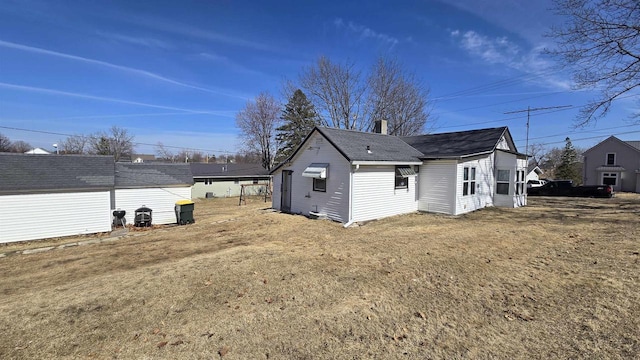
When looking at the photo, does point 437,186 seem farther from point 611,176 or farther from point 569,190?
point 611,176

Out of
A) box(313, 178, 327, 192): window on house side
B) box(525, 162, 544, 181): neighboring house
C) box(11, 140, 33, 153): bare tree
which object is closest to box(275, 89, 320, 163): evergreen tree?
box(313, 178, 327, 192): window on house side

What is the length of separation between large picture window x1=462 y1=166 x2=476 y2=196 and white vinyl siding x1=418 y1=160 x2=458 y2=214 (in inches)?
34.7

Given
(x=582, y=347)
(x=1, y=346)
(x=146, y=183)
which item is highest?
(x=146, y=183)

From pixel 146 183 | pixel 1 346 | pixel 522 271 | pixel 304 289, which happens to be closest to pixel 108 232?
pixel 146 183

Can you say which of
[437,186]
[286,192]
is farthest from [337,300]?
[286,192]

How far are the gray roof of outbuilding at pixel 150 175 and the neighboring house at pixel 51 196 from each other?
1.37 m

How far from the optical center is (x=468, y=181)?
14617 millimetres

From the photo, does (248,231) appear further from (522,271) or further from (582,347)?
(582,347)

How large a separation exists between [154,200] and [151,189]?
26.7 inches

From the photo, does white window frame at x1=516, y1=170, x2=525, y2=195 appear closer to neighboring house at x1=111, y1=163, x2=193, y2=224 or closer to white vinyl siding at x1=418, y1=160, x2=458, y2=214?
white vinyl siding at x1=418, y1=160, x2=458, y2=214

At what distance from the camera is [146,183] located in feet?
56.4

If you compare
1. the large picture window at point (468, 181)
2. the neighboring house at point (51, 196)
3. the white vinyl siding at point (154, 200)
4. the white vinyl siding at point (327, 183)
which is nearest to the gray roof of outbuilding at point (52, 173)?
the neighboring house at point (51, 196)

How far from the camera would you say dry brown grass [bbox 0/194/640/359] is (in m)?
3.69

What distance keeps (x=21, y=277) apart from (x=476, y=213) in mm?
16474
